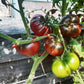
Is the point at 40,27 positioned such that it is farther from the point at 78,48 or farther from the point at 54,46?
the point at 78,48

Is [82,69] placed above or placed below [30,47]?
below

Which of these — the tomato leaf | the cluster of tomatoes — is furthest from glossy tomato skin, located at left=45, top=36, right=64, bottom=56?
the tomato leaf

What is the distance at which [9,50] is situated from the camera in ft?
1.73

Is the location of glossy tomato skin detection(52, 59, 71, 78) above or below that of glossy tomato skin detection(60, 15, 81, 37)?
below

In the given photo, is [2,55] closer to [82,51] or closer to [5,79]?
[5,79]

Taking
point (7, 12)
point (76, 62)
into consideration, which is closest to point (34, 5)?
point (7, 12)

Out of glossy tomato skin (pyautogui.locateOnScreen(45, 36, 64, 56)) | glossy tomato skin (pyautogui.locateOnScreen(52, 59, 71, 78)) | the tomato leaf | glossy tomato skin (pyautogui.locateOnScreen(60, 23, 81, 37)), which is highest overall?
glossy tomato skin (pyautogui.locateOnScreen(60, 23, 81, 37))

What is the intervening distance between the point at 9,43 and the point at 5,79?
16 cm

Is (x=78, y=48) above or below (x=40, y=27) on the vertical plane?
below

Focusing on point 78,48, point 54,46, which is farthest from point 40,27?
point 78,48

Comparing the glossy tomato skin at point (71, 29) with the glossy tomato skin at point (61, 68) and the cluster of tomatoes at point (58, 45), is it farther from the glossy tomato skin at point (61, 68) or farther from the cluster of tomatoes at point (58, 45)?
the glossy tomato skin at point (61, 68)

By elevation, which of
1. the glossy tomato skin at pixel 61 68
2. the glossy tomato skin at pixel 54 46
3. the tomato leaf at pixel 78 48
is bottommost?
the glossy tomato skin at pixel 61 68

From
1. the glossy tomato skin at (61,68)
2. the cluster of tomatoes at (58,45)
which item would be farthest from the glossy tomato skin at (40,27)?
the glossy tomato skin at (61,68)

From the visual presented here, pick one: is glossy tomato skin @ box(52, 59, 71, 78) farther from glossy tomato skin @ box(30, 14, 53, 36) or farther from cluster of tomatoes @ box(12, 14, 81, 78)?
glossy tomato skin @ box(30, 14, 53, 36)
